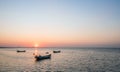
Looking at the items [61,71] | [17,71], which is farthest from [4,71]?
[61,71]

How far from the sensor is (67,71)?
45594 mm

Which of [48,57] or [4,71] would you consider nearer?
[4,71]

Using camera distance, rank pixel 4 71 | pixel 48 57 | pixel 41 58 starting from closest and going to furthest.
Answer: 1. pixel 4 71
2. pixel 41 58
3. pixel 48 57

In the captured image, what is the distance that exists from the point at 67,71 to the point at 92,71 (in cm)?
728

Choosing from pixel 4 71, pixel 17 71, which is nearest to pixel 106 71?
pixel 17 71

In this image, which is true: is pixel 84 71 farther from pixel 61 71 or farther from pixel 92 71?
pixel 61 71

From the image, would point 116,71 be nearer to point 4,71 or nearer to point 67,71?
point 67,71

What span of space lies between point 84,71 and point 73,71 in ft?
10.6

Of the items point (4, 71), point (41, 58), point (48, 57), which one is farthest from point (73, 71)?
point (48, 57)

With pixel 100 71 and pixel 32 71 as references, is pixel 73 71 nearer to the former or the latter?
pixel 100 71

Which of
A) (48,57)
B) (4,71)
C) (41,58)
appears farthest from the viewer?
(48,57)

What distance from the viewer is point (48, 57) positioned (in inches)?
3585

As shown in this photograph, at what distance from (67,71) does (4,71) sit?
18.3 m

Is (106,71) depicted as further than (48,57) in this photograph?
No
